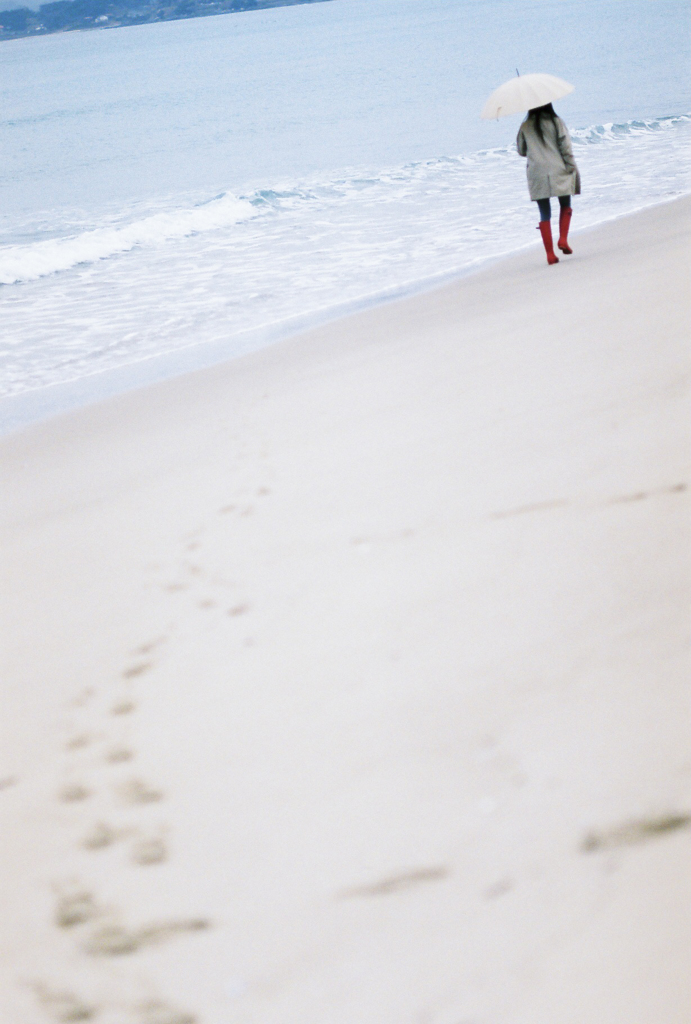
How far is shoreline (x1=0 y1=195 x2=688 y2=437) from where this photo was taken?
612cm

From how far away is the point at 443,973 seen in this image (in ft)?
4.64

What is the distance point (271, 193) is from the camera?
57.3 ft

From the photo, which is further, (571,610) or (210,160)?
(210,160)

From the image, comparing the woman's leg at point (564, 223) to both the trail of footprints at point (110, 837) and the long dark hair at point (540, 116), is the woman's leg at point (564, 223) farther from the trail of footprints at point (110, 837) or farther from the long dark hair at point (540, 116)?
the trail of footprints at point (110, 837)

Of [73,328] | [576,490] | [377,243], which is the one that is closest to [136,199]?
[377,243]

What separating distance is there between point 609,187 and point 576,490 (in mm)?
11335

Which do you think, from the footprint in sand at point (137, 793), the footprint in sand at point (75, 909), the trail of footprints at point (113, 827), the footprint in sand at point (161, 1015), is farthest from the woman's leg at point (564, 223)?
the footprint in sand at point (161, 1015)

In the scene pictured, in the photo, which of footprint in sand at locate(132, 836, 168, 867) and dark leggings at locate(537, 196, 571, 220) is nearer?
footprint in sand at locate(132, 836, 168, 867)

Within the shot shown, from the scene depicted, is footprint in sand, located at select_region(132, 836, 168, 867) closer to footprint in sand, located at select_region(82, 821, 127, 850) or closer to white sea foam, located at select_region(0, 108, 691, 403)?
footprint in sand, located at select_region(82, 821, 127, 850)

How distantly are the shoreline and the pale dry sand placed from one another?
2.30m

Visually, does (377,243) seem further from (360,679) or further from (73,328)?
(360,679)

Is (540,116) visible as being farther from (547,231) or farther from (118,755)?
(118,755)

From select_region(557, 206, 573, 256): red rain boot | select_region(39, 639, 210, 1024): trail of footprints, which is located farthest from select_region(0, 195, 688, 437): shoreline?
select_region(39, 639, 210, 1024): trail of footprints

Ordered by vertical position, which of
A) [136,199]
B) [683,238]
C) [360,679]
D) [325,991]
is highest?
[136,199]
